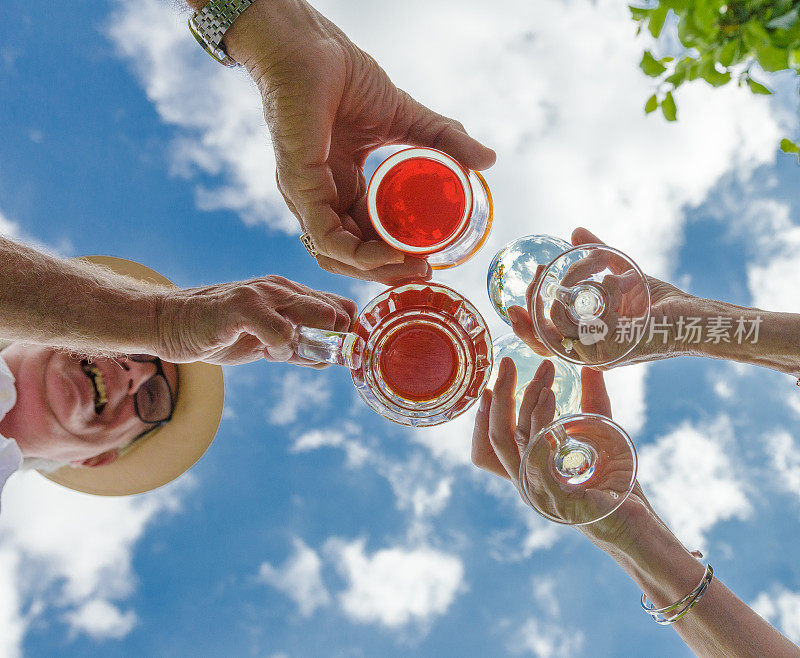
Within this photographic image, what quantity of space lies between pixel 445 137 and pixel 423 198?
1.17 feet

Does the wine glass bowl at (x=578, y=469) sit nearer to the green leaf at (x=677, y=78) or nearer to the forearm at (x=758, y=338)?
the forearm at (x=758, y=338)

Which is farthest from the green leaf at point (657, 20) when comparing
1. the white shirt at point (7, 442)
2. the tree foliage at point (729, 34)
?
the white shirt at point (7, 442)

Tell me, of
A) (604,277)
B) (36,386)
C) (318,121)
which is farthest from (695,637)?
(36,386)

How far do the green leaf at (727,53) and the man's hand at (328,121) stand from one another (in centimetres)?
94

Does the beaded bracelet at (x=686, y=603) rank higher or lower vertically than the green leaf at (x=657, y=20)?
lower

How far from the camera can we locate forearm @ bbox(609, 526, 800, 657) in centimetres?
140

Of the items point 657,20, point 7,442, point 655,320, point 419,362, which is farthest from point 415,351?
point 7,442

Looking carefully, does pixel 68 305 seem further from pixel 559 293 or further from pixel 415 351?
pixel 559 293

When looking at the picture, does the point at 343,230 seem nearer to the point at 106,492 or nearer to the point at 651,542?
the point at 651,542

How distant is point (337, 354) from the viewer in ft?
4.31

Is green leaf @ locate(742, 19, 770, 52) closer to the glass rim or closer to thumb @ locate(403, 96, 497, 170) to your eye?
the glass rim

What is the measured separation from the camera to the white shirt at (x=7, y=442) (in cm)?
243

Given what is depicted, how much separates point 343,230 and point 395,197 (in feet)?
0.89

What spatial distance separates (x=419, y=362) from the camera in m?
1.36
